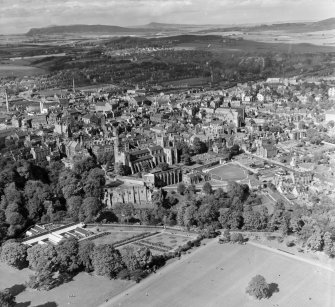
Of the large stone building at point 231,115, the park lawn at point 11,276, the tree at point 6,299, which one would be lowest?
the park lawn at point 11,276

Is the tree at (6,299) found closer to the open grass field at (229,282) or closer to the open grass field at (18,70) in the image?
the open grass field at (229,282)

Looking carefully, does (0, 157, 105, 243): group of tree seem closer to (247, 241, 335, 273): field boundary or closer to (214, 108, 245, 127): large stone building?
(247, 241, 335, 273): field boundary

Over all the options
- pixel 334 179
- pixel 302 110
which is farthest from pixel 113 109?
pixel 334 179

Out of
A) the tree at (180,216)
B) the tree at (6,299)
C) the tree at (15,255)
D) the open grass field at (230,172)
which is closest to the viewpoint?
the tree at (6,299)

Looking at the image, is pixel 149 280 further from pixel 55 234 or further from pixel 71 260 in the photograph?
pixel 55 234

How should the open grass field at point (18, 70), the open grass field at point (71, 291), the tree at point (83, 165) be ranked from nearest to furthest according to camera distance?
the open grass field at point (71, 291), the tree at point (83, 165), the open grass field at point (18, 70)

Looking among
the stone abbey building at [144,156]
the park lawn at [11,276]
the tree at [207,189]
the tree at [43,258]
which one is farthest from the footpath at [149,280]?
the stone abbey building at [144,156]
